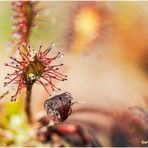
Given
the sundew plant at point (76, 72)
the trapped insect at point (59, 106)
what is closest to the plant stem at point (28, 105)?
the sundew plant at point (76, 72)

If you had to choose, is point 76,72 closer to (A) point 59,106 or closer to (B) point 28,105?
(B) point 28,105

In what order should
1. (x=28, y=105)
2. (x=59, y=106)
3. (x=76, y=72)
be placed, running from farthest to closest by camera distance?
(x=76, y=72) → (x=28, y=105) → (x=59, y=106)

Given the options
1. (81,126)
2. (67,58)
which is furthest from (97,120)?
(67,58)

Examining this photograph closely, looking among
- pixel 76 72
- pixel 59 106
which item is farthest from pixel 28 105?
pixel 76 72

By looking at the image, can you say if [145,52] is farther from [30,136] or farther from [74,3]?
[30,136]

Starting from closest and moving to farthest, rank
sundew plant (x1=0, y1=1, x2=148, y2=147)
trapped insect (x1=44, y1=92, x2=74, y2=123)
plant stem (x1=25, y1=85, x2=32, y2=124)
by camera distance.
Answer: trapped insect (x1=44, y1=92, x2=74, y2=123)
plant stem (x1=25, y1=85, x2=32, y2=124)
sundew plant (x1=0, y1=1, x2=148, y2=147)

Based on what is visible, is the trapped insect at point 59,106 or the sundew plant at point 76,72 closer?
the trapped insect at point 59,106

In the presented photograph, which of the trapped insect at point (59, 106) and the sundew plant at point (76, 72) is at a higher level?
the sundew plant at point (76, 72)

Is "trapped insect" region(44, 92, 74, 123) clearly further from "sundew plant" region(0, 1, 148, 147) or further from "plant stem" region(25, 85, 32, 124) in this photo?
"plant stem" region(25, 85, 32, 124)

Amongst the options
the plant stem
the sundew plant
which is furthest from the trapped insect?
the plant stem

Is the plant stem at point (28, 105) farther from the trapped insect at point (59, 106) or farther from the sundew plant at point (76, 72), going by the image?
the trapped insect at point (59, 106)

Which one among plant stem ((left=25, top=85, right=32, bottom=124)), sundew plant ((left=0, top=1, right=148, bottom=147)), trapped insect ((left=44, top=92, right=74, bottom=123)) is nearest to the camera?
trapped insect ((left=44, top=92, right=74, bottom=123))
